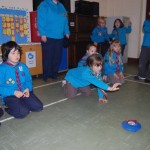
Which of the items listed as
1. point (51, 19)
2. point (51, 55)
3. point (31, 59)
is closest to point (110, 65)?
point (51, 55)

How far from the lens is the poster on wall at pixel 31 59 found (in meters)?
3.54

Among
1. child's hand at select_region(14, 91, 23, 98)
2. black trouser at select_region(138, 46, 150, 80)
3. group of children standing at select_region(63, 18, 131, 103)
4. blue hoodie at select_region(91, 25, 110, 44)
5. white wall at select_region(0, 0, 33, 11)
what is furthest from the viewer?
blue hoodie at select_region(91, 25, 110, 44)

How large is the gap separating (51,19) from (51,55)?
603 millimetres

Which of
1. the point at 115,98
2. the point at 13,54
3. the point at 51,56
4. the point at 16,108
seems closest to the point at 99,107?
the point at 115,98

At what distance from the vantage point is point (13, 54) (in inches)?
77.7

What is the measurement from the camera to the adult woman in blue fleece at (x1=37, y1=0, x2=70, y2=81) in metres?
3.25

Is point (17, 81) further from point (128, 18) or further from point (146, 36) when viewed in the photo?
point (128, 18)

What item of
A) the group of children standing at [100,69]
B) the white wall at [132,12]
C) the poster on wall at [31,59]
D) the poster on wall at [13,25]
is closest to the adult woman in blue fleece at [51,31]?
the poster on wall at [31,59]

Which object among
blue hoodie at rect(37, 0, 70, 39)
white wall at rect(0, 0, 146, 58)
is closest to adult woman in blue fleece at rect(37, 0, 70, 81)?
blue hoodie at rect(37, 0, 70, 39)

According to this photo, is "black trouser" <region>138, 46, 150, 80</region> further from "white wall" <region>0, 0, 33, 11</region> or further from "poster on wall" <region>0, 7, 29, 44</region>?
"white wall" <region>0, 0, 33, 11</region>

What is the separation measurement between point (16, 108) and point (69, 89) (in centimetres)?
83

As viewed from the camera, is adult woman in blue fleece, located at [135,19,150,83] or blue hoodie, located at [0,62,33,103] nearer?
blue hoodie, located at [0,62,33,103]

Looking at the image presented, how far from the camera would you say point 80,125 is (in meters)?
1.79

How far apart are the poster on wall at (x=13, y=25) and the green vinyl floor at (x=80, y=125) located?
1.65 meters
